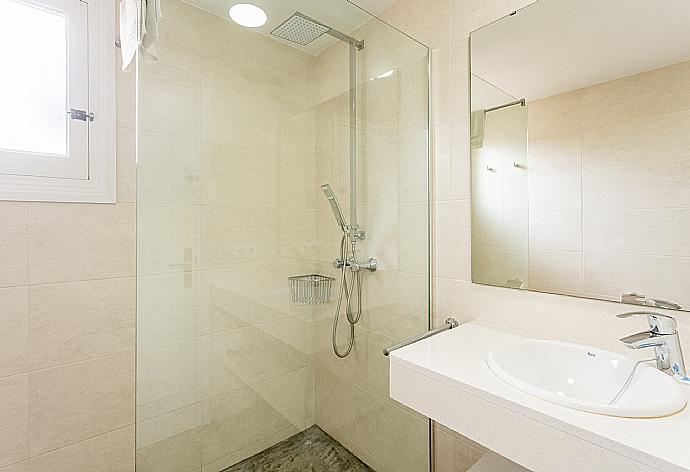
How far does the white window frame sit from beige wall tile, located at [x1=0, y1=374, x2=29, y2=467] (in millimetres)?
732

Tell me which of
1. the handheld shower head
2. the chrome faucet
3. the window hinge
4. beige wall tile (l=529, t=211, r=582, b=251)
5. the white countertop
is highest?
the window hinge

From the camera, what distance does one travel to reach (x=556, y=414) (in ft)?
2.61

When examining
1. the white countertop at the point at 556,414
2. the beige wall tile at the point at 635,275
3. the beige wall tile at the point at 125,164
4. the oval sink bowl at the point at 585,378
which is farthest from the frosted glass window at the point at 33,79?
the beige wall tile at the point at 635,275

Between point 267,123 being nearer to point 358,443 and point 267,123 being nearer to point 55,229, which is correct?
point 55,229

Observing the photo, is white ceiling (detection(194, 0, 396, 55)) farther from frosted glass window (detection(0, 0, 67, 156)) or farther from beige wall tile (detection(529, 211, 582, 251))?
beige wall tile (detection(529, 211, 582, 251))

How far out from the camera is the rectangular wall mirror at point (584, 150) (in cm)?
103

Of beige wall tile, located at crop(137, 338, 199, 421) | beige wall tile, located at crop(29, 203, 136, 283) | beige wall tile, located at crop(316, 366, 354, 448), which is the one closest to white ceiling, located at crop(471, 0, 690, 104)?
beige wall tile, located at crop(316, 366, 354, 448)

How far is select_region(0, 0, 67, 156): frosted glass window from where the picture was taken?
140cm

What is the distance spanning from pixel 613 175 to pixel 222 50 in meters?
1.30

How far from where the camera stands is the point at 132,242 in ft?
5.31

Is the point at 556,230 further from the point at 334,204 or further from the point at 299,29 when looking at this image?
the point at 299,29

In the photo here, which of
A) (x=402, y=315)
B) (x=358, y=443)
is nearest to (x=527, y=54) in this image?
(x=402, y=315)

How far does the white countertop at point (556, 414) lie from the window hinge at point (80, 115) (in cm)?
155

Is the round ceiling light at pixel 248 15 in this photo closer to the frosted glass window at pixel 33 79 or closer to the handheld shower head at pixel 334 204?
the handheld shower head at pixel 334 204
